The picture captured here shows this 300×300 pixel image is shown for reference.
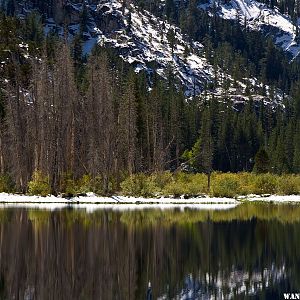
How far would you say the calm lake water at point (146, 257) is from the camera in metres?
18.2

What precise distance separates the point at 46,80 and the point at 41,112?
359 cm

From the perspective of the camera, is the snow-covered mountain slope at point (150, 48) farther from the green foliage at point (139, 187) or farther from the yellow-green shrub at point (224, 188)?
the green foliage at point (139, 187)

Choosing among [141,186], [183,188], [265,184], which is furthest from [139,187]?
[265,184]

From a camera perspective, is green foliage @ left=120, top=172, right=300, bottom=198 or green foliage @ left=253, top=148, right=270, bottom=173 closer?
green foliage @ left=120, top=172, right=300, bottom=198

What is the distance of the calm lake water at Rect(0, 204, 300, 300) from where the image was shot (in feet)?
59.6

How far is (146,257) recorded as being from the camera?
23438 millimetres

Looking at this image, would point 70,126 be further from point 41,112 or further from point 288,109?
point 288,109

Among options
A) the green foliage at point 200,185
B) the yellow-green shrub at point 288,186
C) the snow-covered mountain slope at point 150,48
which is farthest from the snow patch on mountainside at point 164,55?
the yellow-green shrub at point 288,186

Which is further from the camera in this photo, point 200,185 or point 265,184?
point 265,184

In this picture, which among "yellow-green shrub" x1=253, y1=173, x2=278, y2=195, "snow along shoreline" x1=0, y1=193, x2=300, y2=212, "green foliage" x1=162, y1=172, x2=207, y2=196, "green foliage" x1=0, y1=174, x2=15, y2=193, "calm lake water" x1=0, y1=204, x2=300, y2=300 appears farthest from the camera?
"yellow-green shrub" x1=253, y1=173, x2=278, y2=195

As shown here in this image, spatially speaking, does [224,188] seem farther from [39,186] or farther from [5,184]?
[5,184]

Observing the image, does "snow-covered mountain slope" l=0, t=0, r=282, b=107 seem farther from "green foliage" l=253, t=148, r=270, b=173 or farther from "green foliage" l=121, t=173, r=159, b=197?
"green foliage" l=121, t=173, r=159, b=197

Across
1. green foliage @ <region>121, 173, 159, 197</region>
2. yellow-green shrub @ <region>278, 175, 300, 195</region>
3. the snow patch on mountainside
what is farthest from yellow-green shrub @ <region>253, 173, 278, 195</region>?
the snow patch on mountainside

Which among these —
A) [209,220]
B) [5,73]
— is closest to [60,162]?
[209,220]
